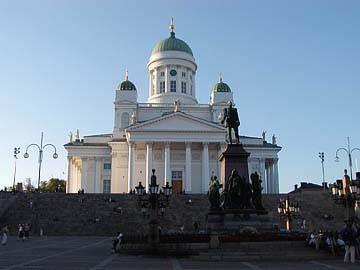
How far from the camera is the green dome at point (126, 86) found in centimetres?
8031

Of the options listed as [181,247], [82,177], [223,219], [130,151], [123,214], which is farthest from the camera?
[82,177]

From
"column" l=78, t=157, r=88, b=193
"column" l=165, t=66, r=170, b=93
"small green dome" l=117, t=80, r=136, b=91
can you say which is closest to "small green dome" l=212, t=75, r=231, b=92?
"column" l=165, t=66, r=170, b=93

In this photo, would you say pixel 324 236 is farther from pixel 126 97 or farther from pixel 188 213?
pixel 126 97

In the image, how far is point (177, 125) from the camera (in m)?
68.8

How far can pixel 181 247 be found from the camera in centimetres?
2077

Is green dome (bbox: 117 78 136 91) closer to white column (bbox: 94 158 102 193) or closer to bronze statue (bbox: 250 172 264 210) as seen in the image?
white column (bbox: 94 158 102 193)

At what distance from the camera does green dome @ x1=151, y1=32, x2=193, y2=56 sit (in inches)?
3401

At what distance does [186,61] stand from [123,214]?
41.0 meters

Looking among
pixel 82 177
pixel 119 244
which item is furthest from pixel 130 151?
pixel 119 244

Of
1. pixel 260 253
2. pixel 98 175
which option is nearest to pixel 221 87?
pixel 98 175

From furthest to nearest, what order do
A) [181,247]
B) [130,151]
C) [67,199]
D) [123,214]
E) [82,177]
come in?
[82,177]
[130,151]
[67,199]
[123,214]
[181,247]

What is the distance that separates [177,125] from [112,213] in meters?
20.6

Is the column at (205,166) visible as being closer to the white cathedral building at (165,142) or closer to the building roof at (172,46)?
the white cathedral building at (165,142)

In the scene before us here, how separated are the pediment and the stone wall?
521 inches
